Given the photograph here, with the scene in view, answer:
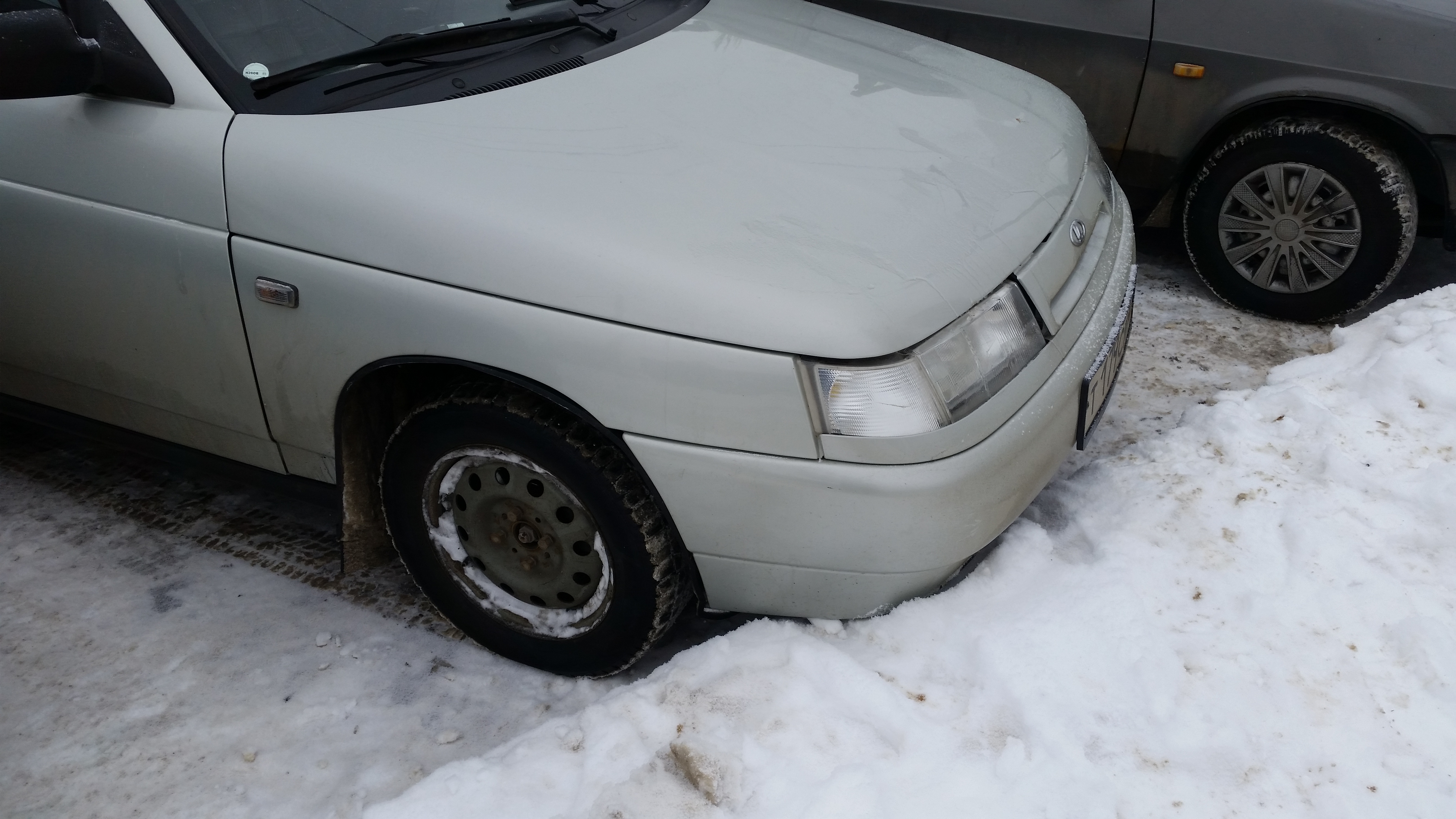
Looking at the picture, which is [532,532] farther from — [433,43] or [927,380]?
[433,43]

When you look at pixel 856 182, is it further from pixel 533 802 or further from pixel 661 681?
pixel 533 802

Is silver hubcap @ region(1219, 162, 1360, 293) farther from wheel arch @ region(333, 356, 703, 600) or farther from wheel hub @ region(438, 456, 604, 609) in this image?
wheel hub @ region(438, 456, 604, 609)

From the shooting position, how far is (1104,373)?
253 cm

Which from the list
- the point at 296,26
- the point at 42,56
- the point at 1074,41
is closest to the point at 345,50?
the point at 296,26

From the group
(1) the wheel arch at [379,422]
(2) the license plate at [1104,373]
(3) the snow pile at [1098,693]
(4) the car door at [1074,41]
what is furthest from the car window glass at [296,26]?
(4) the car door at [1074,41]

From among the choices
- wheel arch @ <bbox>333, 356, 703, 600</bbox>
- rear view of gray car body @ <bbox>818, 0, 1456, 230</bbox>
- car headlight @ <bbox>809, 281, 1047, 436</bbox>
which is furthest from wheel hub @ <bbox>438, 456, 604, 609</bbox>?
rear view of gray car body @ <bbox>818, 0, 1456, 230</bbox>

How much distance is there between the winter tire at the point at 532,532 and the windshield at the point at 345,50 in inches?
26.9

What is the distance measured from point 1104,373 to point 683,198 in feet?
3.60

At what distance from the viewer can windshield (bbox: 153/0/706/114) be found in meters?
2.28

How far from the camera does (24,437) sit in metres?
3.51

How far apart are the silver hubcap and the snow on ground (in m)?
0.69

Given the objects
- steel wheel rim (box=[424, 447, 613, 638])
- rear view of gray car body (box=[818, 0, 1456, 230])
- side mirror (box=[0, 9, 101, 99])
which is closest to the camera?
side mirror (box=[0, 9, 101, 99])

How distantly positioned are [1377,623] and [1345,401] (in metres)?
0.98

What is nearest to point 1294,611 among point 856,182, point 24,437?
point 856,182
